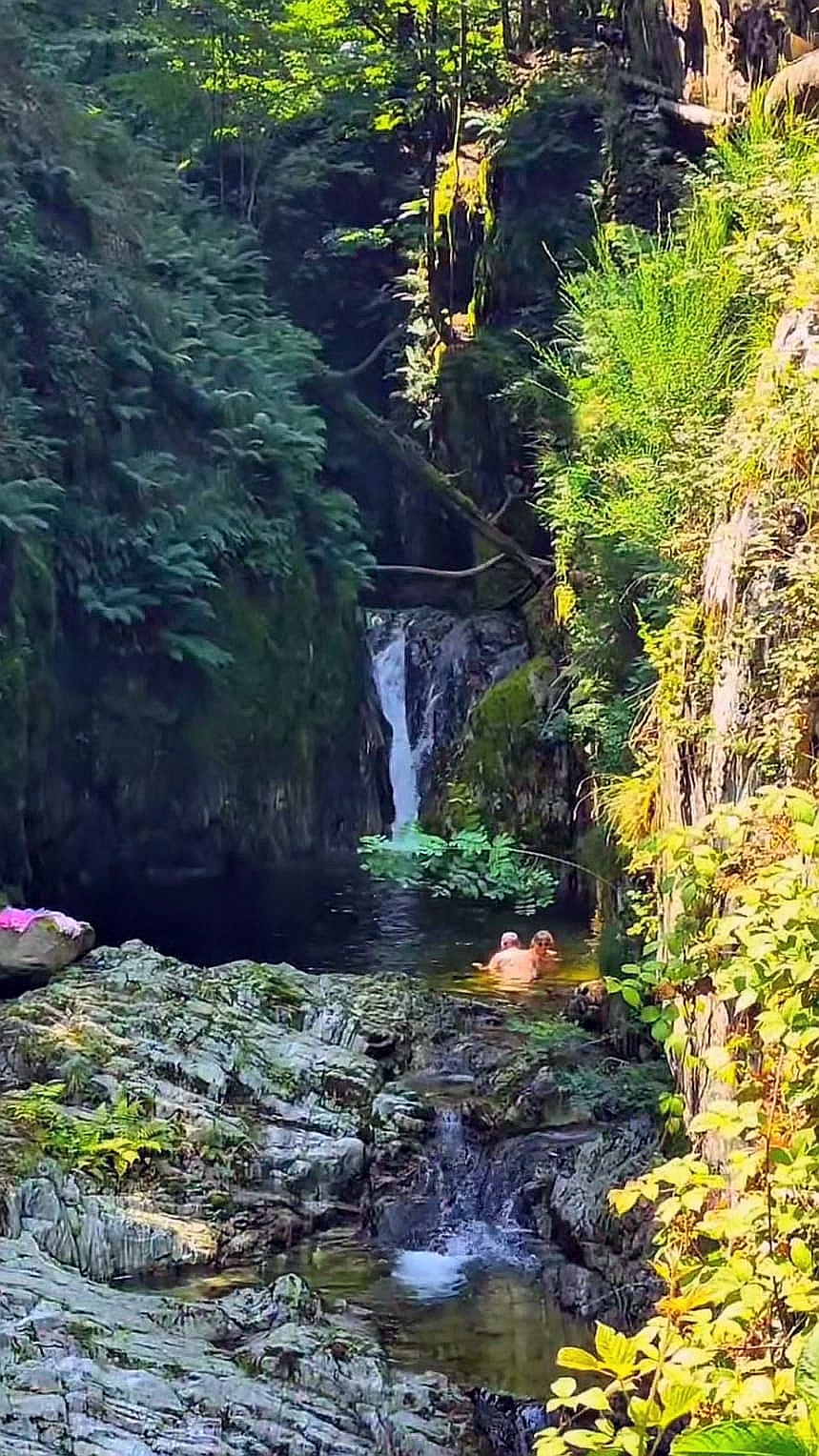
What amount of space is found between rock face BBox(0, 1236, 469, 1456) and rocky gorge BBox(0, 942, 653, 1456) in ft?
0.04

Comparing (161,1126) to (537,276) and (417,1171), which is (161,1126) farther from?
(537,276)

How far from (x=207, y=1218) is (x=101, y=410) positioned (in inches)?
367

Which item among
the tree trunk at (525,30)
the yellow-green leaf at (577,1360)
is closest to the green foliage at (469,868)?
the tree trunk at (525,30)

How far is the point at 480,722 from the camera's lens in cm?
1481

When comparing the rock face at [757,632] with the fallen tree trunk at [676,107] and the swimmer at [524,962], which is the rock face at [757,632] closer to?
the swimmer at [524,962]

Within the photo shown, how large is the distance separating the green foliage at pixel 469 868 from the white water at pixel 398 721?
102 centimetres

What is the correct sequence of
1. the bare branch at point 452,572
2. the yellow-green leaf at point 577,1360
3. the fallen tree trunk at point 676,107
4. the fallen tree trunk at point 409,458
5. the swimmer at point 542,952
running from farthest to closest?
1. the fallen tree trunk at point 409,458
2. the bare branch at point 452,572
3. the fallen tree trunk at point 676,107
4. the swimmer at point 542,952
5. the yellow-green leaf at point 577,1360

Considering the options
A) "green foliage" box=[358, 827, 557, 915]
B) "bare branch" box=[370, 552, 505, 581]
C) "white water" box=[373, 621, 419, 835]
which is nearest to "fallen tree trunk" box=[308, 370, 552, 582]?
"bare branch" box=[370, 552, 505, 581]

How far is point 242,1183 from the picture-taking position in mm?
7766

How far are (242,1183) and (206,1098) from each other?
929 mm

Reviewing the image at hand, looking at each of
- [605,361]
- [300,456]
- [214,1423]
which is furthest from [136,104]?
[214,1423]

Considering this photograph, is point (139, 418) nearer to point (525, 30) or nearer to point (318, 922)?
point (318, 922)

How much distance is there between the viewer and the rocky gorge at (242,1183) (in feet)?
17.6

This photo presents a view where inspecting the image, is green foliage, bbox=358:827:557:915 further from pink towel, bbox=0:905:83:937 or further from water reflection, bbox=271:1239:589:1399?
water reflection, bbox=271:1239:589:1399
